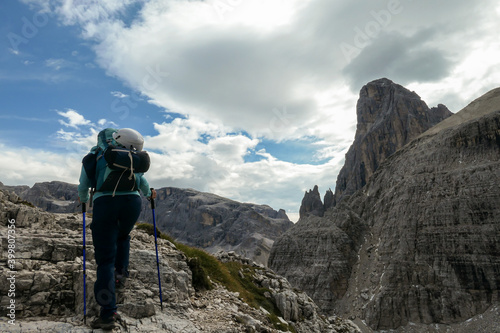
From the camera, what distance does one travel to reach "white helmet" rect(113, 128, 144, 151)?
6.16 m

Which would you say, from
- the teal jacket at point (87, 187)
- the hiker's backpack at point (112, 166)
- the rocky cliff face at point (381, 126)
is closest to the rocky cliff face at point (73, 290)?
the teal jacket at point (87, 187)

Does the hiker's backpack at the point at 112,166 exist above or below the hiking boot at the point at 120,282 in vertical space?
above

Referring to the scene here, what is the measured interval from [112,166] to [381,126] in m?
176

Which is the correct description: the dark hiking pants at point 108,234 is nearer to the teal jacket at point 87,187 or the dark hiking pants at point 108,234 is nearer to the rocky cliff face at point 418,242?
the teal jacket at point 87,187

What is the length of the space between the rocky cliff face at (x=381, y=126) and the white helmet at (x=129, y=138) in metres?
161

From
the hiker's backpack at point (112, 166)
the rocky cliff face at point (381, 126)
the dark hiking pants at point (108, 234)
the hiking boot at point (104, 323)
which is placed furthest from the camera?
the rocky cliff face at point (381, 126)

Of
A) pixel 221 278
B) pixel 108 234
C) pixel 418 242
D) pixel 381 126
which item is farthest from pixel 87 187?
pixel 381 126

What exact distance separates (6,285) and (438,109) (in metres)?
209

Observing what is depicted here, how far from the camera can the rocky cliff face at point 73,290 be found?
5.59 m

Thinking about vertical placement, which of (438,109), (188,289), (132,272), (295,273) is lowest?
(295,273)

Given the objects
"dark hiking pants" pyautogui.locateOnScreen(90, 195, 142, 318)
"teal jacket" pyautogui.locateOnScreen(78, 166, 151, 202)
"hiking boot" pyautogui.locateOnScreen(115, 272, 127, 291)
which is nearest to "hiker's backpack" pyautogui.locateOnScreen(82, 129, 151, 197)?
"teal jacket" pyautogui.locateOnScreen(78, 166, 151, 202)

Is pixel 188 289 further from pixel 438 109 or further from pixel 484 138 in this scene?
pixel 438 109

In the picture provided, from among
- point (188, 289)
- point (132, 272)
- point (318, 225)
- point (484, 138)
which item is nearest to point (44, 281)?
point (132, 272)

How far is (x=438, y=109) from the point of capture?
17525 centimetres
